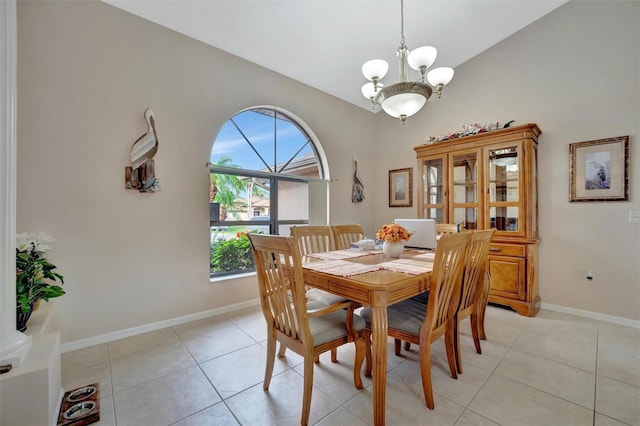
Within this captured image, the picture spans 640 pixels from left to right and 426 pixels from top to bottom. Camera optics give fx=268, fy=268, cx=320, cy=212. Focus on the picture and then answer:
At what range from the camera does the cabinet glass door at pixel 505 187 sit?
3.01 metres

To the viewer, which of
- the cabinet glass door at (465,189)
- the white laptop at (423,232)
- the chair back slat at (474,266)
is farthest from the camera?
the cabinet glass door at (465,189)

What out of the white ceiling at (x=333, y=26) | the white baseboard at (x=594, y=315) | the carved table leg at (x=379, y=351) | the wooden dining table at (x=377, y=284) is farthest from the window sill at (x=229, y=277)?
the white baseboard at (x=594, y=315)

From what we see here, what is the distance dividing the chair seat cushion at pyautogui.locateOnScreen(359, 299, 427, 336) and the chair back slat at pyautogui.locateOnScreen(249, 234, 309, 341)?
21.7 inches

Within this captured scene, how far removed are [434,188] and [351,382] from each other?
279 cm

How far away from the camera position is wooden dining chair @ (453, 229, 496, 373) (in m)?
1.80

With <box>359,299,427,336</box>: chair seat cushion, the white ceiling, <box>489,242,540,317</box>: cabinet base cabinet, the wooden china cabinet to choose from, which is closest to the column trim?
the white ceiling

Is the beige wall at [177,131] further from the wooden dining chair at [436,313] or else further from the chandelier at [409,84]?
the wooden dining chair at [436,313]

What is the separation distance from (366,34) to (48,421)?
13.1 feet

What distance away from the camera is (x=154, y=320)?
102 inches

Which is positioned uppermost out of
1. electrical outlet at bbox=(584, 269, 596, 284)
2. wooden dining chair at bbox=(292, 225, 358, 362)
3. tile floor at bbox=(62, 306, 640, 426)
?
wooden dining chair at bbox=(292, 225, 358, 362)

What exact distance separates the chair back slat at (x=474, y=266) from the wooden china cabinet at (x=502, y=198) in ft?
4.21

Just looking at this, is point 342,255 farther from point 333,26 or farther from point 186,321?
point 333,26

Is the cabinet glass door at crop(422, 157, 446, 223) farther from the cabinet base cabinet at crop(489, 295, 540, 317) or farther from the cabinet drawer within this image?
the cabinet base cabinet at crop(489, 295, 540, 317)

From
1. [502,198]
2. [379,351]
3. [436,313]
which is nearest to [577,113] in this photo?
[502,198]
